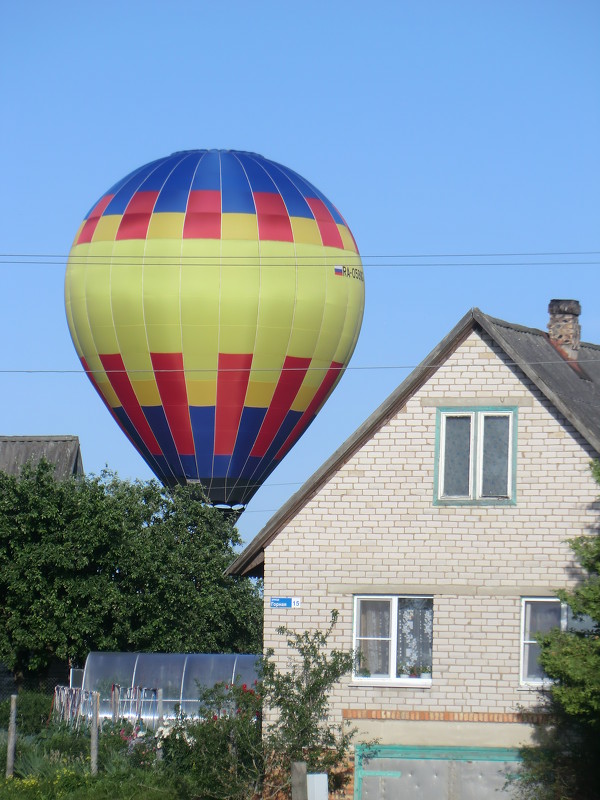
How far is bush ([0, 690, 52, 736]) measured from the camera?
101ft

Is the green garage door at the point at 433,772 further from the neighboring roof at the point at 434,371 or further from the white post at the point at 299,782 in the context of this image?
the white post at the point at 299,782

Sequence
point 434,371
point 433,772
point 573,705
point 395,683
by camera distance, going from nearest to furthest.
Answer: point 573,705 → point 433,772 → point 395,683 → point 434,371

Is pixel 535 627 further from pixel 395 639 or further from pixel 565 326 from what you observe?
pixel 565 326

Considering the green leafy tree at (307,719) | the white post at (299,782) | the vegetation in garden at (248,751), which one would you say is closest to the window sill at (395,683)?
the green leafy tree at (307,719)

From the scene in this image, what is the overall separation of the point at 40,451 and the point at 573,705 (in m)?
34.9

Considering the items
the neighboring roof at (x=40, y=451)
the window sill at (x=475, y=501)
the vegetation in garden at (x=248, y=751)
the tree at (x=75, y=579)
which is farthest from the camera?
the neighboring roof at (x=40, y=451)

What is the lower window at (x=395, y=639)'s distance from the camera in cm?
2345

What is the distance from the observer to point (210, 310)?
151 feet

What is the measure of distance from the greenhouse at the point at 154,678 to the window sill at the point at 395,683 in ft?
28.5

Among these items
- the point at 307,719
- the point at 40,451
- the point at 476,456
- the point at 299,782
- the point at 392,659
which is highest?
the point at 40,451

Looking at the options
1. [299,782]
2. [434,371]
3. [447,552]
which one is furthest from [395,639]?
[299,782]

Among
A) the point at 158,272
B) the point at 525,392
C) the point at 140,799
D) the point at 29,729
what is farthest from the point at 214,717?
the point at 158,272

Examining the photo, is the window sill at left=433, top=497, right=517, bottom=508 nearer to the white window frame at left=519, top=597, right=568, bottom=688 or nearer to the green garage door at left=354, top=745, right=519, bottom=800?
the white window frame at left=519, top=597, right=568, bottom=688

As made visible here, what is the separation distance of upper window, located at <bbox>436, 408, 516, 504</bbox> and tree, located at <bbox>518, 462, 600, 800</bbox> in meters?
1.96
